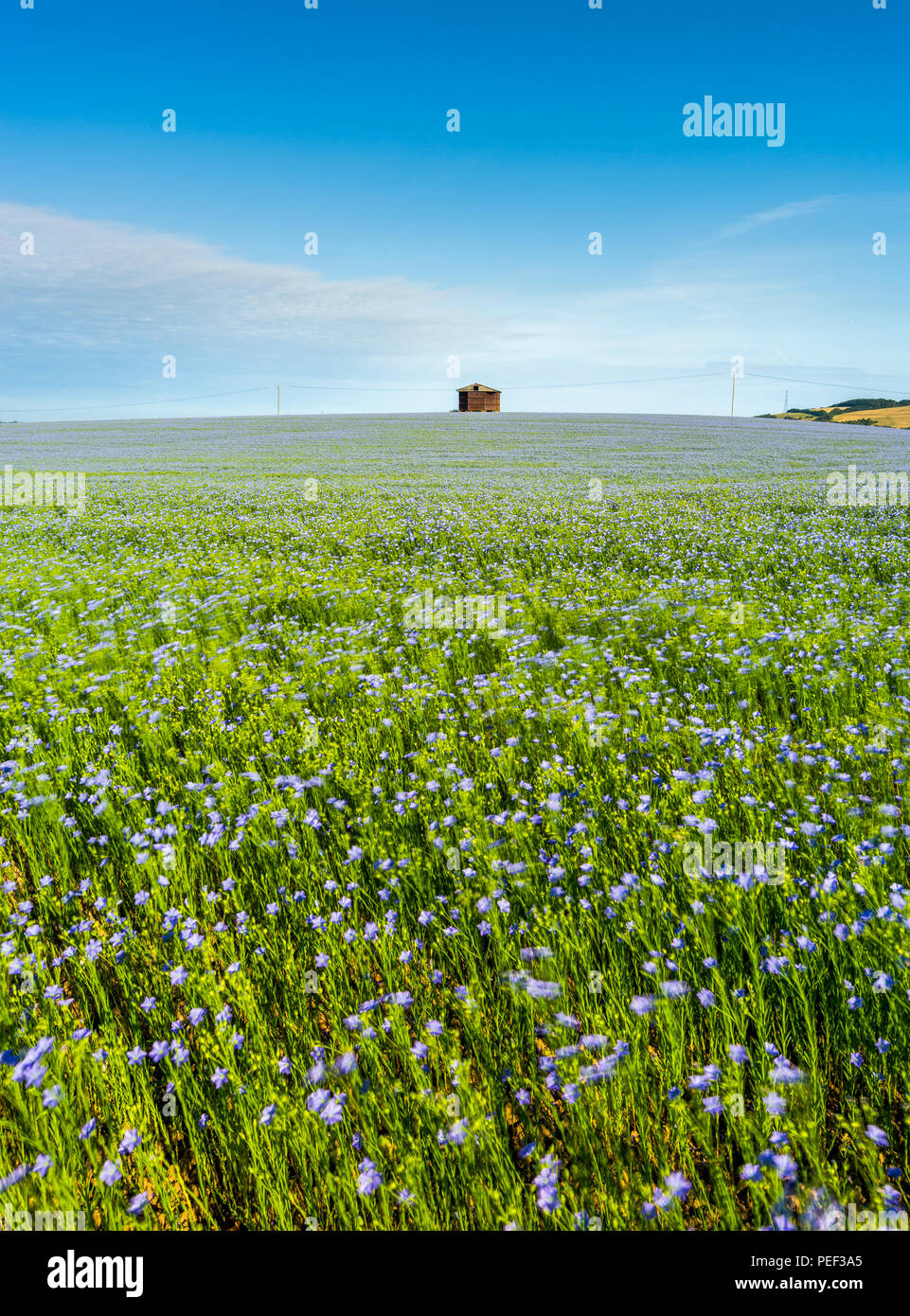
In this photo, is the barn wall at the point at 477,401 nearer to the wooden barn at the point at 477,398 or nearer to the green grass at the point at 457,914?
the wooden barn at the point at 477,398

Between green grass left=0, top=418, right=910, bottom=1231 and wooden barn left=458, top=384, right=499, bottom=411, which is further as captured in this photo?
wooden barn left=458, top=384, right=499, bottom=411

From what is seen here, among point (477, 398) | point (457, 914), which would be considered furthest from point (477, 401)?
point (457, 914)

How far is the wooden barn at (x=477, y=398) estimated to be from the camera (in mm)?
95375

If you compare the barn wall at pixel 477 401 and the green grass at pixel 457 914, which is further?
the barn wall at pixel 477 401

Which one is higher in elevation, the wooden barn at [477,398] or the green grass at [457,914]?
the wooden barn at [477,398]

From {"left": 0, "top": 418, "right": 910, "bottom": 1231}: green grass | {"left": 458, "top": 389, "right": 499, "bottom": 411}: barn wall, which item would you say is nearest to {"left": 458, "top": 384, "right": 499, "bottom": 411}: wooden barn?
{"left": 458, "top": 389, "right": 499, "bottom": 411}: barn wall

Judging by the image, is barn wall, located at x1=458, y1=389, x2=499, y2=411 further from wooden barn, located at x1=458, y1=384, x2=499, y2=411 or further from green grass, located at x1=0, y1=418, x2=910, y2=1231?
green grass, located at x1=0, y1=418, x2=910, y2=1231

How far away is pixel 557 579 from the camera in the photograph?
34.4 feet

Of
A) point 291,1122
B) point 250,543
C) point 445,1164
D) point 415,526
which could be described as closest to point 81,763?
point 291,1122

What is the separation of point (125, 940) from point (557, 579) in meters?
8.38

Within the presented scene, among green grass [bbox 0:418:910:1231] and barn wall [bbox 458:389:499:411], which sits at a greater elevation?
barn wall [bbox 458:389:499:411]

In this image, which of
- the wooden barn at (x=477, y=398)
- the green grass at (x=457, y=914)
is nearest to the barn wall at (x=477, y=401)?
the wooden barn at (x=477, y=398)

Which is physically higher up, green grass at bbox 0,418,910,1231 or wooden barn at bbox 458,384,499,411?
wooden barn at bbox 458,384,499,411

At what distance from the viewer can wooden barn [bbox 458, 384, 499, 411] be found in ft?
313
